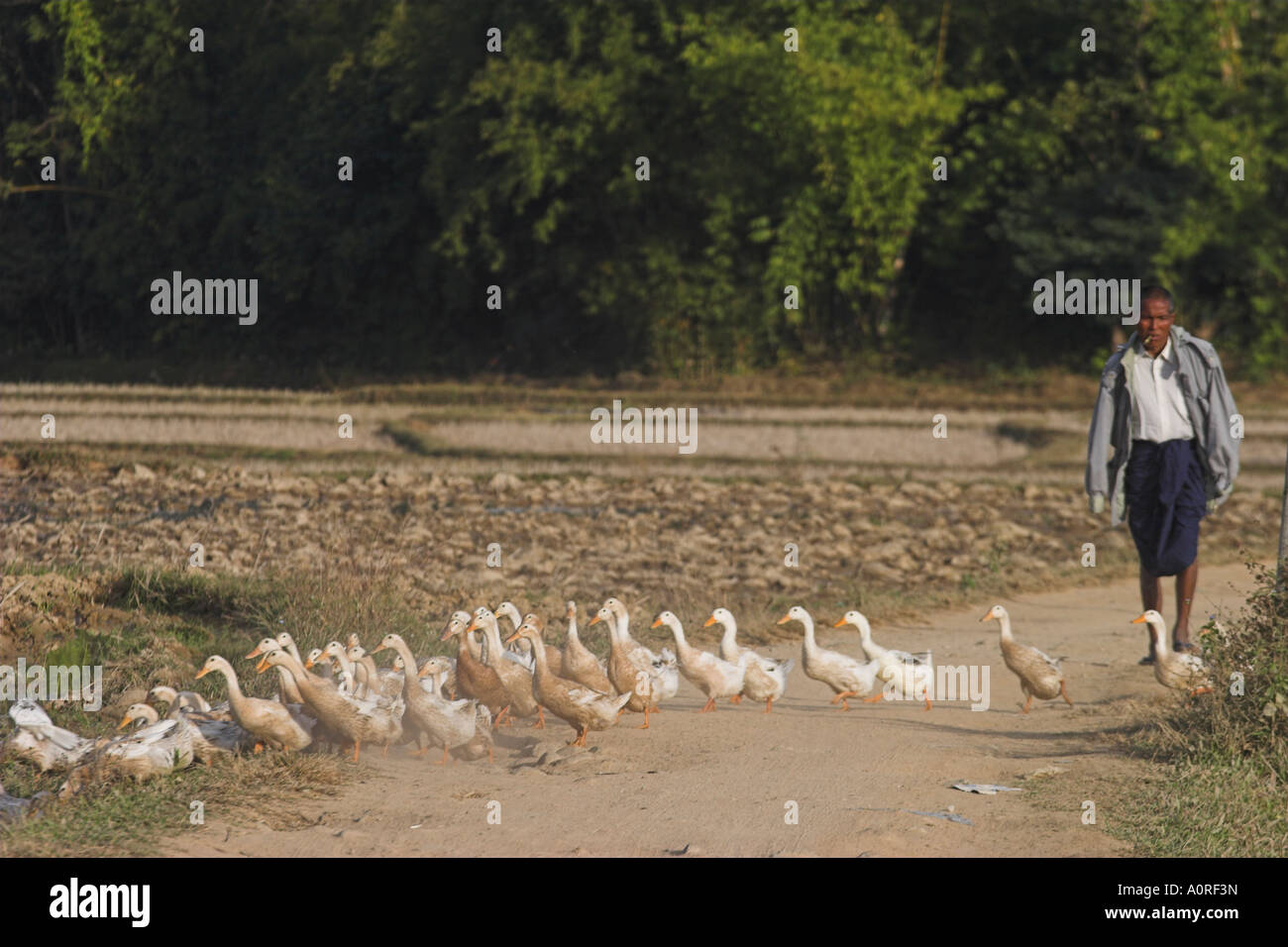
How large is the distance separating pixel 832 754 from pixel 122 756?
2.90 meters

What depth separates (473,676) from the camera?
6.71 metres

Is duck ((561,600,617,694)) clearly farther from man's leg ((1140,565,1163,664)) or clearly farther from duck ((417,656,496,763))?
man's leg ((1140,565,1163,664))

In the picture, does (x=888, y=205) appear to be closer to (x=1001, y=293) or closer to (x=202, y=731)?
(x=1001, y=293)

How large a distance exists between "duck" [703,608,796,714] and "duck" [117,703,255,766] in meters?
2.28

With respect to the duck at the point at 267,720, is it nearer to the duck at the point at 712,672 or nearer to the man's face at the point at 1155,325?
the duck at the point at 712,672

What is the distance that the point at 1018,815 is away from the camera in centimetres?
566

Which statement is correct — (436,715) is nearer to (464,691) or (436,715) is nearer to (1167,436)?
(464,691)

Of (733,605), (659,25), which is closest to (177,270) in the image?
(659,25)

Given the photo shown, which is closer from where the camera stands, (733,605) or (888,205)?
(733,605)

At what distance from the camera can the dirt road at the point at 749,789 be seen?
17.3 ft

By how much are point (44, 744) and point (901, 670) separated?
3958mm
